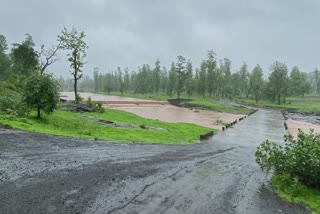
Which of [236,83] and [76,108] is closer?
[76,108]

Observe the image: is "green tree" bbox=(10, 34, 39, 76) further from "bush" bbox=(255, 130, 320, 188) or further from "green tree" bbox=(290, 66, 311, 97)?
"green tree" bbox=(290, 66, 311, 97)

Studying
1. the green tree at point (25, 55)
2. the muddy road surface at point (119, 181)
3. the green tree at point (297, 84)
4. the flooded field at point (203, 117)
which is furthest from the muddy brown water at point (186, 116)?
the green tree at point (297, 84)

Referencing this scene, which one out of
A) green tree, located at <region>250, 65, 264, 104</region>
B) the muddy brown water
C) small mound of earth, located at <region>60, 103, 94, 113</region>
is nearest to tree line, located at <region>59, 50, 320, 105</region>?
green tree, located at <region>250, 65, 264, 104</region>

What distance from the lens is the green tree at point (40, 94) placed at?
23641 millimetres

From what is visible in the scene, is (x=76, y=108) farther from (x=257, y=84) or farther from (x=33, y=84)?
(x=257, y=84)

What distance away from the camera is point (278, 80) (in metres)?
107

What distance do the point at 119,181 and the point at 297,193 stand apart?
22.0 ft

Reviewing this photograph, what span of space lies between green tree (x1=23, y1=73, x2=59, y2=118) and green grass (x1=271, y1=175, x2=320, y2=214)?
58.7 ft

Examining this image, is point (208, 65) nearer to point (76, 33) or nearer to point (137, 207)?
point (76, 33)

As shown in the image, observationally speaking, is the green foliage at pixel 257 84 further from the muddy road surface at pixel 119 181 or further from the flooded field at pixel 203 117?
the muddy road surface at pixel 119 181

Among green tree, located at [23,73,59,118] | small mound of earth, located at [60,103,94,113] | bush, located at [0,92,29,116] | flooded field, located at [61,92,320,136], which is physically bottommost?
flooded field, located at [61,92,320,136]

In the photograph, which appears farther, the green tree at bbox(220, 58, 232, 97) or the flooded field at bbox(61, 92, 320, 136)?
the green tree at bbox(220, 58, 232, 97)

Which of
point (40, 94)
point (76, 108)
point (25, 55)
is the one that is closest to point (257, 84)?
point (25, 55)

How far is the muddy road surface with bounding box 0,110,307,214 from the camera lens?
8680mm
